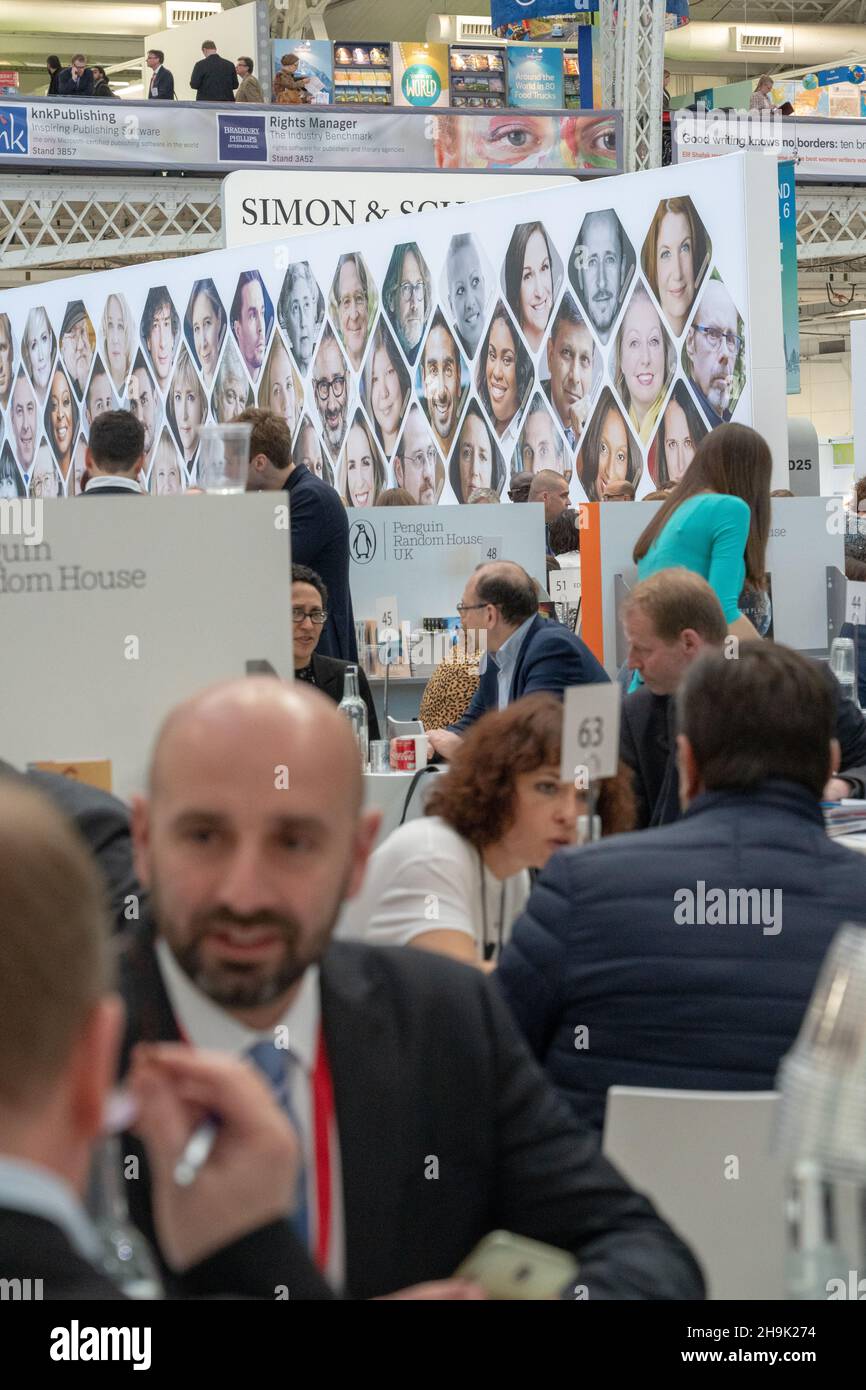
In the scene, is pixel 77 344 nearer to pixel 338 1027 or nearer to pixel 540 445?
pixel 540 445

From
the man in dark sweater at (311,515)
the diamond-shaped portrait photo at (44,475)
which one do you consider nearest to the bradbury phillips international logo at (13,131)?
the diamond-shaped portrait photo at (44,475)

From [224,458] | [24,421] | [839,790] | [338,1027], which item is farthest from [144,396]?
[338,1027]

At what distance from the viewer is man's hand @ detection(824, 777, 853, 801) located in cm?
395

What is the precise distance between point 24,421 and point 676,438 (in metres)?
6.00

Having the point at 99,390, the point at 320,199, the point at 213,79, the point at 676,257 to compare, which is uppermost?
the point at 213,79

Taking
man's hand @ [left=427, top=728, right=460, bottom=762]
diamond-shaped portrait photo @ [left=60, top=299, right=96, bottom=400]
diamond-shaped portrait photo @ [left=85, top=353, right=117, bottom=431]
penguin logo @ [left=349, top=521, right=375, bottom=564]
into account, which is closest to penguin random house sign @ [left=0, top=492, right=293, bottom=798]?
man's hand @ [left=427, top=728, right=460, bottom=762]

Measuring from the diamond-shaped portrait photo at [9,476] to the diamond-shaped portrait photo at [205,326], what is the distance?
2.32 m

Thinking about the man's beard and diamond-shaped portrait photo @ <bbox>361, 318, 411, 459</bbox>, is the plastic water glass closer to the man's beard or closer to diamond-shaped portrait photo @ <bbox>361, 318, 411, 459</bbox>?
the man's beard

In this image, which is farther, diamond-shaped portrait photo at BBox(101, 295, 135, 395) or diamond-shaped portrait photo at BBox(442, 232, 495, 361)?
diamond-shaped portrait photo at BBox(101, 295, 135, 395)

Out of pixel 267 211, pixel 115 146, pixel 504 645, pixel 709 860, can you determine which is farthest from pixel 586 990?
pixel 115 146

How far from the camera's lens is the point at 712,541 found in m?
4.49

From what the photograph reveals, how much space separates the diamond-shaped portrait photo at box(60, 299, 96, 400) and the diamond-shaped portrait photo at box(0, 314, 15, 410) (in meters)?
0.74
